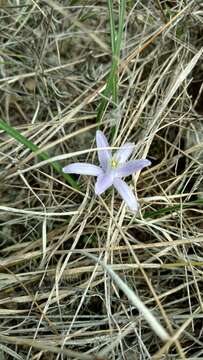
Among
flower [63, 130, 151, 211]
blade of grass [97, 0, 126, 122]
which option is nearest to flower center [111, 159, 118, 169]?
flower [63, 130, 151, 211]

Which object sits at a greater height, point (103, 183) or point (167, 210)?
point (103, 183)

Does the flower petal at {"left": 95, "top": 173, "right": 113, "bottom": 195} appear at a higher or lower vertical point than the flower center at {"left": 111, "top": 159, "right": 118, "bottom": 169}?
lower

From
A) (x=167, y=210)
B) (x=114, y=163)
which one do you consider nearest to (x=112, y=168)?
(x=114, y=163)

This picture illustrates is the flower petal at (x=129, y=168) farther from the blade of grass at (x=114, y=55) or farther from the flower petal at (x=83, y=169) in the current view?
the blade of grass at (x=114, y=55)

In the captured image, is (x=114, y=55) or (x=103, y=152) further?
(x=103, y=152)

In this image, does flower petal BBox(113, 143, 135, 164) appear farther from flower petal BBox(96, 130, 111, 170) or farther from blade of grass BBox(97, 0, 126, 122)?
blade of grass BBox(97, 0, 126, 122)

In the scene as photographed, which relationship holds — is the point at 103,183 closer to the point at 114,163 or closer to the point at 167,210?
the point at 114,163

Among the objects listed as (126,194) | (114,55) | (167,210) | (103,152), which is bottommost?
(167,210)
